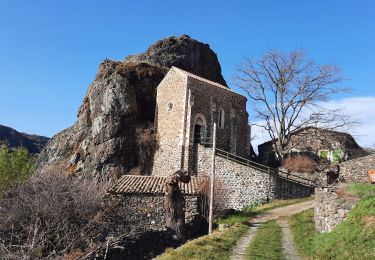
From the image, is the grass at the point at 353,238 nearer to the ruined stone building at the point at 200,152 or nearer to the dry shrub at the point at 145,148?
the ruined stone building at the point at 200,152

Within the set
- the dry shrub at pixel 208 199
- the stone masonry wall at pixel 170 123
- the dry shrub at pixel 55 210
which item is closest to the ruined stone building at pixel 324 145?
the stone masonry wall at pixel 170 123

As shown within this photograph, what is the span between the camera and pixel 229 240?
15391 millimetres

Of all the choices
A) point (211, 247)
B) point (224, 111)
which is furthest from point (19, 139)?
point (211, 247)

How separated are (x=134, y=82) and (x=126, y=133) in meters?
6.09

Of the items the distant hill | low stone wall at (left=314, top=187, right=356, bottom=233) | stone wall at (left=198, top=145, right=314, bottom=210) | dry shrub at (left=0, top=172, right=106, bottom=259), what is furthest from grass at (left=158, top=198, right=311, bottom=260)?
the distant hill

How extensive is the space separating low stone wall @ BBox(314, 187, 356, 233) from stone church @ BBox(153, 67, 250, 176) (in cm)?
1937

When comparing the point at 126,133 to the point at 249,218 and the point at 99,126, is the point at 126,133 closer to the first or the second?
the point at 99,126

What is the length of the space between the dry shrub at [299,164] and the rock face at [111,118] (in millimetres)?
14148

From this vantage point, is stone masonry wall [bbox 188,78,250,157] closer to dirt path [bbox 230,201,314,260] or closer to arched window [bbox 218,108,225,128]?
arched window [bbox 218,108,225,128]

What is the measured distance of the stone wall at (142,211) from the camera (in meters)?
22.7

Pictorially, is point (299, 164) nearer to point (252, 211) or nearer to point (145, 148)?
point (252, 211)

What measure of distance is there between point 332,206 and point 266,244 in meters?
2.80

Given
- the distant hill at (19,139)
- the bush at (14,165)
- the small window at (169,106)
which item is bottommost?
the bush at (14,165)

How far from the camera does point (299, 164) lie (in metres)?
36.9
